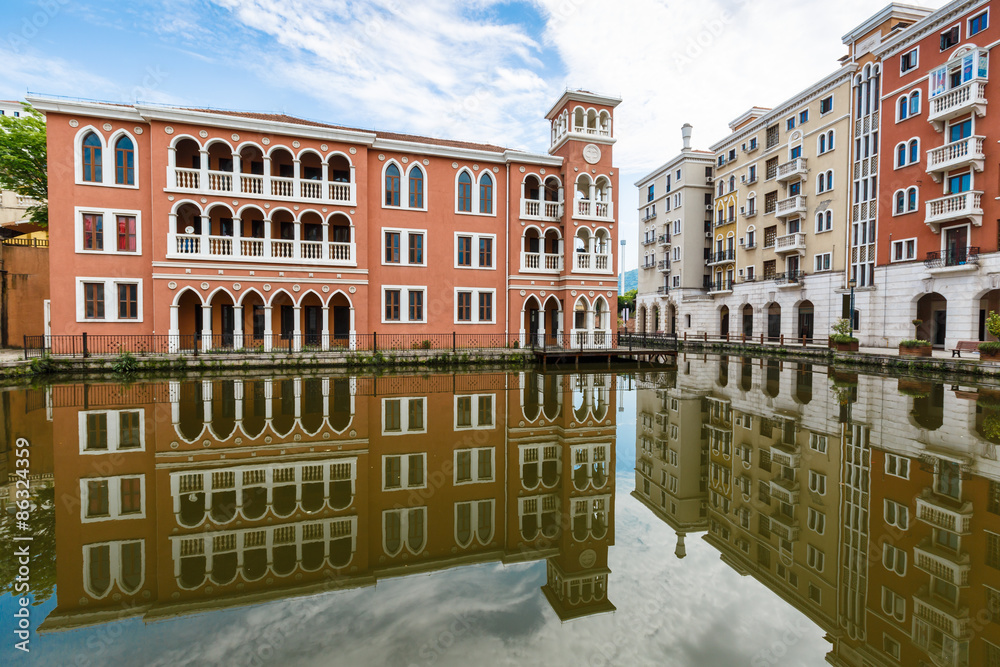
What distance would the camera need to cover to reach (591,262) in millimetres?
25453

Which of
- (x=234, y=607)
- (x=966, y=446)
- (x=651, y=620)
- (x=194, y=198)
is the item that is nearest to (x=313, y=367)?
(x=194, y=198)

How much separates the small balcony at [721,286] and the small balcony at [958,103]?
58.0 ft

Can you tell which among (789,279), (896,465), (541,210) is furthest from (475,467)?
(789,279)

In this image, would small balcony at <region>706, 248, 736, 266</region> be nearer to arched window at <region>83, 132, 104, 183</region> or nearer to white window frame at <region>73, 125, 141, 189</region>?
white window frame at <region>73, 125, 141, 189</region>

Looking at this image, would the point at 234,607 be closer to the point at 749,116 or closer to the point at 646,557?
the point at 646,557

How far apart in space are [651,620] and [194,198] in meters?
24.0

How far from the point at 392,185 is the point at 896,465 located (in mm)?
22613

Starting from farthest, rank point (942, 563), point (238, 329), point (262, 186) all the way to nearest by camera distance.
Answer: point (262, 186), point (238, 329), point (942, 563)

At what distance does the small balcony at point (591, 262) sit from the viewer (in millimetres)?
25328

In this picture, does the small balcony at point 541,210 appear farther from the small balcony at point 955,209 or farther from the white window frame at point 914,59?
the white window frame at point 914,59

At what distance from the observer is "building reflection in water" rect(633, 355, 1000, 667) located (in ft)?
13.0

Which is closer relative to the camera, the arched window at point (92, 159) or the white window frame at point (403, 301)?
the arched window at point (92, 159)

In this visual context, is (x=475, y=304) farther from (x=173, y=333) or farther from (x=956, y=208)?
(x=956, y=208)

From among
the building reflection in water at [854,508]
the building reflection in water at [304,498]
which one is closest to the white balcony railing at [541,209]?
the building reflection in water at [854,508]
